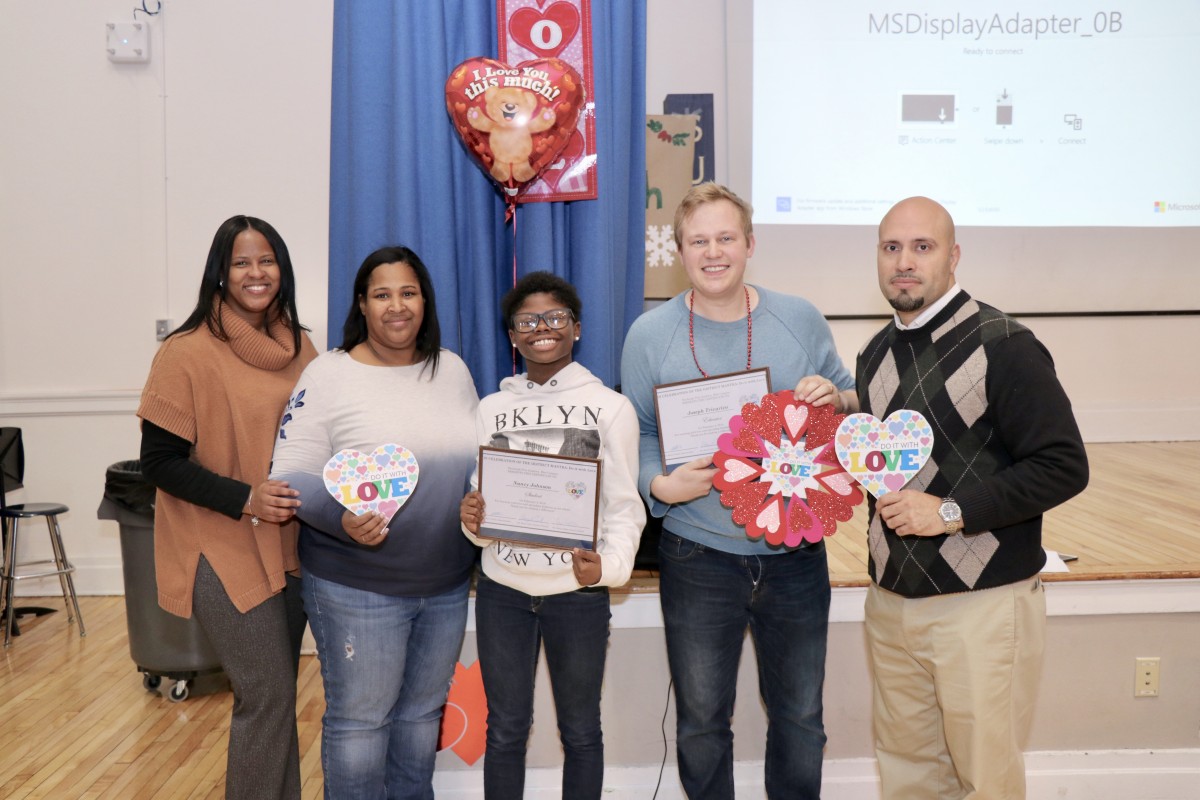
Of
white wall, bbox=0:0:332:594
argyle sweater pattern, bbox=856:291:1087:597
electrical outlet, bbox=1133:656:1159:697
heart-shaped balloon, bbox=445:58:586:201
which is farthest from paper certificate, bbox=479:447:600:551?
white wall, bbox=0:0:332:594

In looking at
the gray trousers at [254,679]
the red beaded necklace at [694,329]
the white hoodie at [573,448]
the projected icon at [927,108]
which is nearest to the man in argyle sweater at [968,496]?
the red beaded necklace at [694,329]

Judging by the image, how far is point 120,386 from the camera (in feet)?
14.7

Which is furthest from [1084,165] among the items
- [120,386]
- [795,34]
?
[120,386]

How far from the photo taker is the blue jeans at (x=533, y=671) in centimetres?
192

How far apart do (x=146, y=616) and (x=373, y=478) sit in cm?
205

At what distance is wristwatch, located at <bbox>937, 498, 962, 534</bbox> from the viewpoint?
5.74ft

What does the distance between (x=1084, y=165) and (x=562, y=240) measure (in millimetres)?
3543

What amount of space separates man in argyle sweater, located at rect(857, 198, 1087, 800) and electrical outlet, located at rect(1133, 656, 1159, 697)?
3.22 ft

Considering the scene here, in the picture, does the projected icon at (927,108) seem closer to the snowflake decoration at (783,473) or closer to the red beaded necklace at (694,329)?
the red beaded necklace at (694,329)

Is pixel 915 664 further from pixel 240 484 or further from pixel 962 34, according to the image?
pixel 962 34

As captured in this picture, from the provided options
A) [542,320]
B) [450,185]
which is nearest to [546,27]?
[450,185]

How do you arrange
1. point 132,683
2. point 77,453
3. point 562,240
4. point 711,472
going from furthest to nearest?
point 77,453, point 132,683, point 562,240, point 711,472

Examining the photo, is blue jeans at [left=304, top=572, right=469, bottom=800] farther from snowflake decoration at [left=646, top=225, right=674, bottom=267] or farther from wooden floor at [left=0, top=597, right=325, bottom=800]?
snowflake decoration at [left=646, top=225, right=674, bottom=267]

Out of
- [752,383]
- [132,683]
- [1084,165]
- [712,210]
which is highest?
[1084,165]
